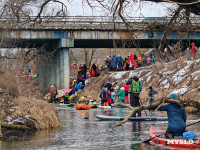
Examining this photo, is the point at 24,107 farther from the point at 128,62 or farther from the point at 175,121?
the point at 128,62

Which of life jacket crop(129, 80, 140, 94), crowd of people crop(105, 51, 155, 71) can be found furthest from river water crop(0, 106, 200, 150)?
crowd of people crop(105, 51, 155, 71)

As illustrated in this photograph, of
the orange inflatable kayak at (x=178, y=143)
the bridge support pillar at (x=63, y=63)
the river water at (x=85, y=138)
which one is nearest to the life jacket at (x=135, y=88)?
the river water at (x=85, y=138)

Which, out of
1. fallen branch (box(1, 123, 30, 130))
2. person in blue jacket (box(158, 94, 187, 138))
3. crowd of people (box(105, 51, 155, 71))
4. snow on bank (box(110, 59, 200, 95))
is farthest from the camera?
crowd of people (box(105, 51, 155, 71))

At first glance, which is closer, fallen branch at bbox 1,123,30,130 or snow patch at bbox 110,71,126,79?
fallen branch at bbox 1,123,30,130

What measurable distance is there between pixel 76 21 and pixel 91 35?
190cm

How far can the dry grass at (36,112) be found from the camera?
48.2 feet

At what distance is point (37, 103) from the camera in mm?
15906

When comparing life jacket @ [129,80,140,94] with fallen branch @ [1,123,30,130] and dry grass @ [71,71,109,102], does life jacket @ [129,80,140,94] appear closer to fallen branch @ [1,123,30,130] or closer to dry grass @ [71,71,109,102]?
fallen branch @ [1,123,30,130]

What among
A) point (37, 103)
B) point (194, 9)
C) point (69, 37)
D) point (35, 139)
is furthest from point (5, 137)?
point (69, 37)

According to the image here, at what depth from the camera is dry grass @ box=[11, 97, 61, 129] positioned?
14695 mm

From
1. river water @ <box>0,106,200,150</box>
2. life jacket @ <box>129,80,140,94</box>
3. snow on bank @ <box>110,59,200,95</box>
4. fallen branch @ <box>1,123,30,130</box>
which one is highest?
snow on bank @ <box>110,59,200,95</box>

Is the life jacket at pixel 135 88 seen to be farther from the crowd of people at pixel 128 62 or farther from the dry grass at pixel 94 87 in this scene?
the crowd of people at pixel 128 62

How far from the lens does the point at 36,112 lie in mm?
15047

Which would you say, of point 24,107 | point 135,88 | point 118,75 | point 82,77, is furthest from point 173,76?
point 24,107
